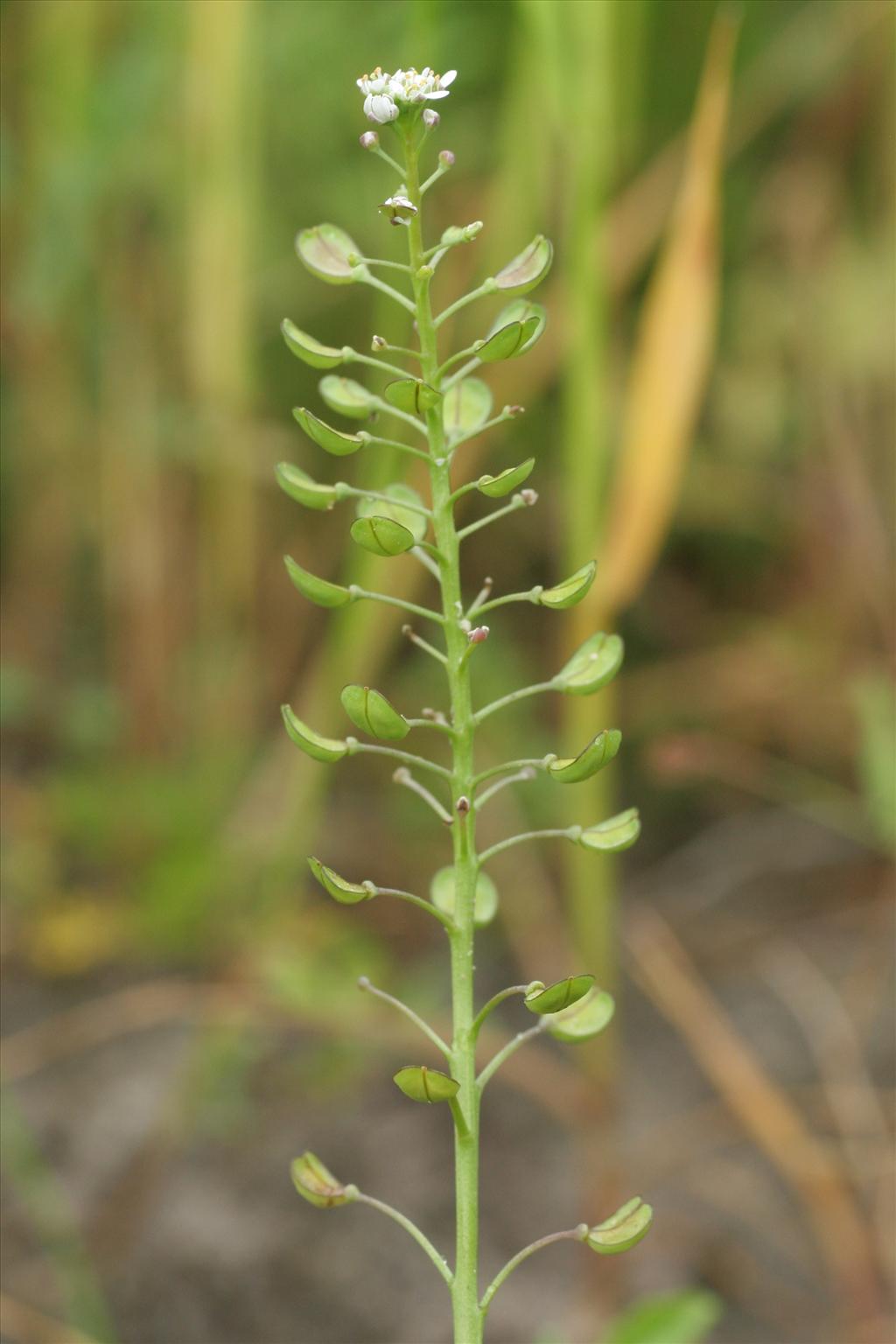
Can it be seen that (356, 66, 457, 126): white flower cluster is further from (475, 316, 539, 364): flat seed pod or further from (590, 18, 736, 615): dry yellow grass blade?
(590, 18, 736, 615): dry yellow grass blade

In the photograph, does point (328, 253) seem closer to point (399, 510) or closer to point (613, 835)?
point (399, 510)

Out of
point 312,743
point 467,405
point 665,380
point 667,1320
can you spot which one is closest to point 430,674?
point 665,380

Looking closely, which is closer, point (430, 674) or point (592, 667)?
point (592, 667)

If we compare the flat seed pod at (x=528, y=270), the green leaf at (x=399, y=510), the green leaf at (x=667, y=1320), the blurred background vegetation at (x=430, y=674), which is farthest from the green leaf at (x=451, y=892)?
the blurred background vegetation at (x=430, y=674)

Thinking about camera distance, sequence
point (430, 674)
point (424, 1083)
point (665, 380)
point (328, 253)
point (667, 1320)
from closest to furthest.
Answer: point (424, 1083)
point (328, 253)
point (667, 1320)
point (665, 380)
point (430, 674)

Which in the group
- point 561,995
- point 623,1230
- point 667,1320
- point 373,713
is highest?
point 373,713

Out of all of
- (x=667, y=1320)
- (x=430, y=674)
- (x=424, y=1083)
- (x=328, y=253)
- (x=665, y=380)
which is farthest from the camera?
(x=430, y=674)

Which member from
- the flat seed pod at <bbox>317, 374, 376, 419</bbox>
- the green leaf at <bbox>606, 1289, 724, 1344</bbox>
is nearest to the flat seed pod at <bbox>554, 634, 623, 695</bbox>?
the flat seed pod at <bbox>317, 374, 376, 419</bbox>
